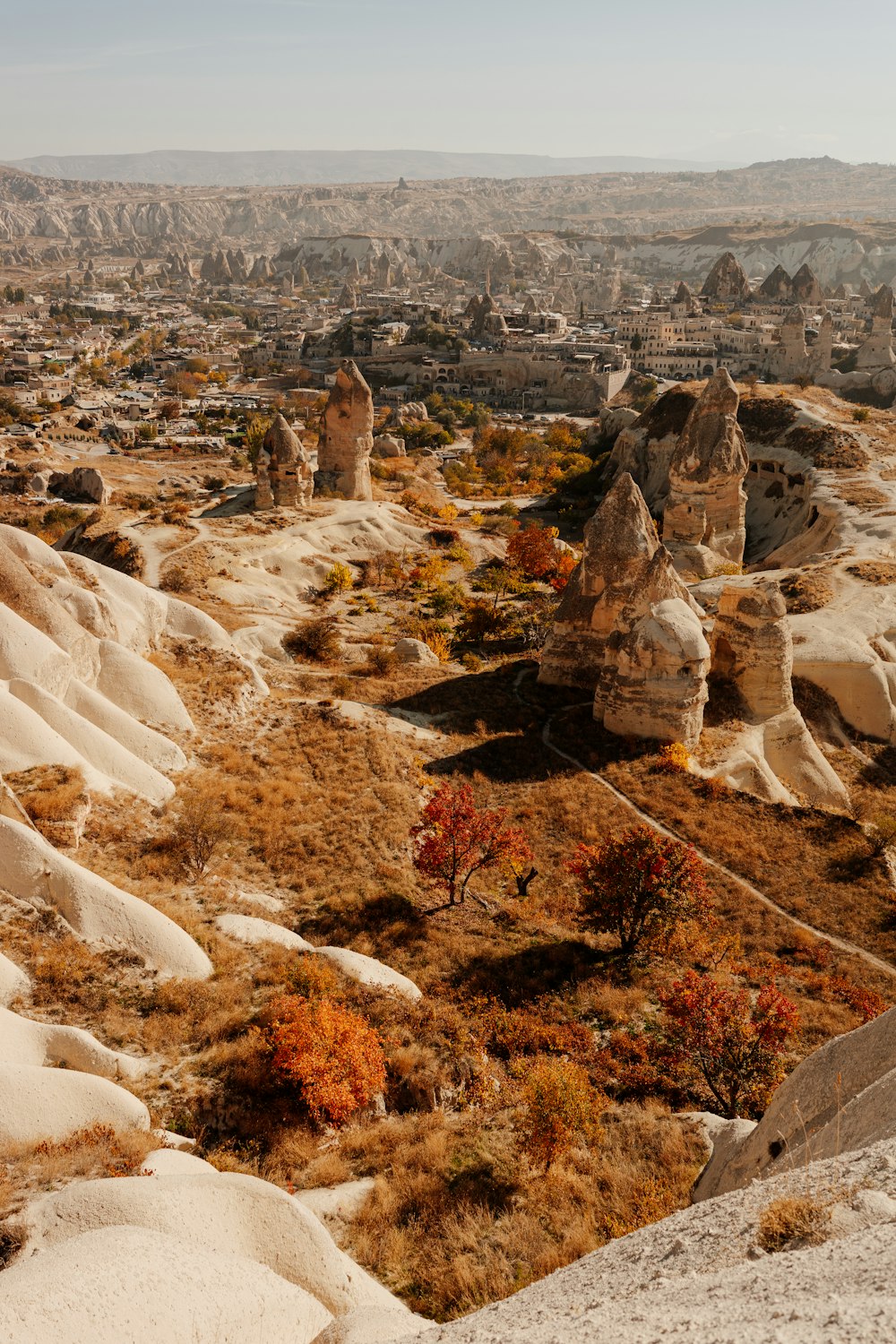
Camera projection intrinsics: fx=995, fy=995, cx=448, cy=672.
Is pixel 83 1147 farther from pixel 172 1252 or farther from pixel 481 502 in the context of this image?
pixel 481 502

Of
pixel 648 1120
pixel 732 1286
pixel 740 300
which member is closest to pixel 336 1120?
pixel 648 1120

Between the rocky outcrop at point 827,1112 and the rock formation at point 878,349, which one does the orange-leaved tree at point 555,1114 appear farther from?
the rock formation at point 878,349

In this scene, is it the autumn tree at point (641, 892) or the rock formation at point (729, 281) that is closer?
the autumn tree at point (641, 892)

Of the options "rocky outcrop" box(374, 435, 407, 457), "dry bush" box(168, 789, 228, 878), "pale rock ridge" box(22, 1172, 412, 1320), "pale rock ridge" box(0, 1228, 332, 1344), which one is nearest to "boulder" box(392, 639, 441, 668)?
"dry bush" box(168, 789, 228, 878)

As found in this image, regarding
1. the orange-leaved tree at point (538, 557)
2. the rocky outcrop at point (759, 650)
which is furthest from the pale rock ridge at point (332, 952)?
the orange-leaved tree at point (538, 557)

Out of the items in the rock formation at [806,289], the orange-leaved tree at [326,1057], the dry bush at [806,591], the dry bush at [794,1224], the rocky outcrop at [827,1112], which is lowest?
the orange-leaved tree at [326,1057]

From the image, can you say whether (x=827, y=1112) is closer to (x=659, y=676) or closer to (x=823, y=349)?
(x=659, y=676)
